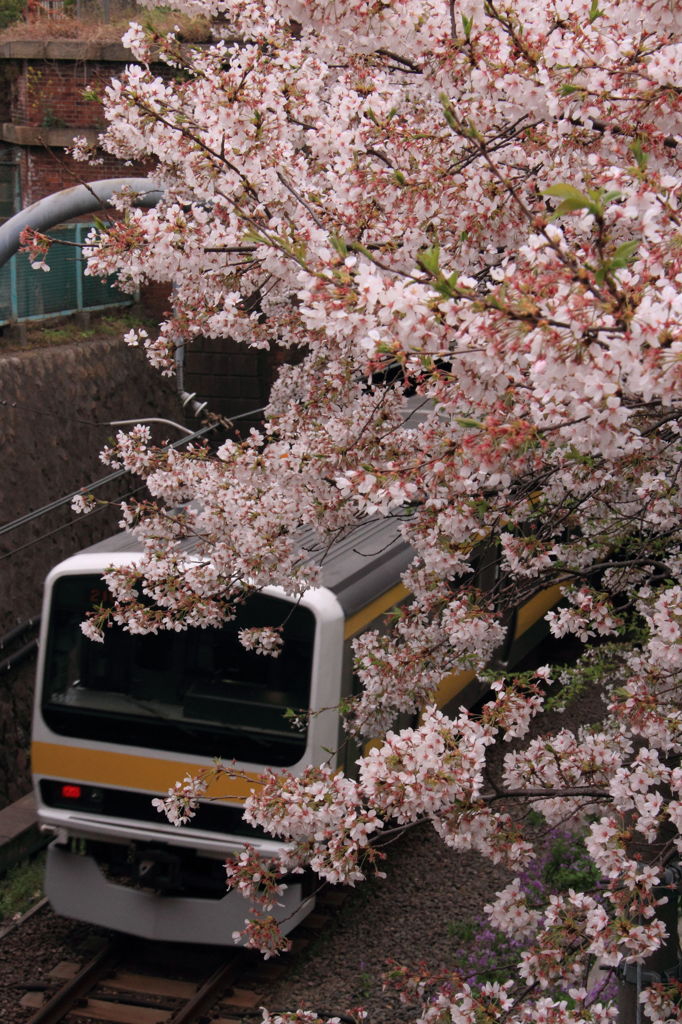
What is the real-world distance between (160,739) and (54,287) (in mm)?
7589

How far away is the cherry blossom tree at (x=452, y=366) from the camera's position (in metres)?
3.07

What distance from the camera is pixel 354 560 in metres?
7.73

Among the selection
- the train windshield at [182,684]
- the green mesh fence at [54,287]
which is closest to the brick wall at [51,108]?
the green mesh fence at [54,287]

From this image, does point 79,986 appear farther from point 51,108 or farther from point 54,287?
point 51,108

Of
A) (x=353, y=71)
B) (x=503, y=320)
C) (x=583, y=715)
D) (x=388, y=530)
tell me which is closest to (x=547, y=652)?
(x=583, y=715)

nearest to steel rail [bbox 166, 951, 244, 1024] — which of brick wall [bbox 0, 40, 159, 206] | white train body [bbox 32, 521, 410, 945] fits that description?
white train body [bbox 32, 521, 410, 945]

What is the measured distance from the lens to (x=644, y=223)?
2777 mm

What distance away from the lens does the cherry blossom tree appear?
121 inches

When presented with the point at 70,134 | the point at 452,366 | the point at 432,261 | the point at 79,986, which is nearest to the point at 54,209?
the point at 79,986

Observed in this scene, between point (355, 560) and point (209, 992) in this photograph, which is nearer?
point (209, 992)

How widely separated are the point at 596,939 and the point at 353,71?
3.82 meters

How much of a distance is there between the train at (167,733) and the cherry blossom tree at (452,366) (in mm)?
1539

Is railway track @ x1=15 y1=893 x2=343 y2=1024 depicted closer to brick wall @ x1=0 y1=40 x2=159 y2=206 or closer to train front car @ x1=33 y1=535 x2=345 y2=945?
train front car @ x1=33 y1=535 x2=345 y2=945

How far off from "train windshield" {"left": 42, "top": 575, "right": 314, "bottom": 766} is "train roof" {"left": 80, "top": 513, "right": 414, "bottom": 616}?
0.35 meters
